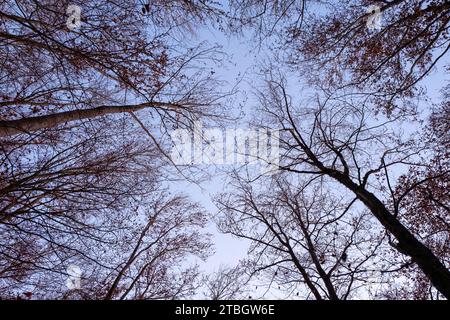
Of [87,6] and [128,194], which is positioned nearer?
[87,6]

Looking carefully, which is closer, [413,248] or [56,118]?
[413,248]

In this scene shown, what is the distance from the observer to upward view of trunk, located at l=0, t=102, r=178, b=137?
13.2 feet

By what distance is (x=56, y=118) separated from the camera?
179 inches

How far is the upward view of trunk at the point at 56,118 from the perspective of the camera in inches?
159

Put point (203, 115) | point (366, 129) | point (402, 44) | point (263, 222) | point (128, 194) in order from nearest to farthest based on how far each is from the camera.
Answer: point (128, 194), point (402, 44), point (203, 115), point (366, 129), point (263, 222)

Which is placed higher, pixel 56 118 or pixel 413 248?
pixel 56 118

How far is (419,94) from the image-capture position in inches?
248

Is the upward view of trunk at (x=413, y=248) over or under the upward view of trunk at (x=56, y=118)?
under

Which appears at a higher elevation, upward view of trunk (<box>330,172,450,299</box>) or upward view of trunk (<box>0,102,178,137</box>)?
upward view of trunk (<box>0,102,178,137</box>)
